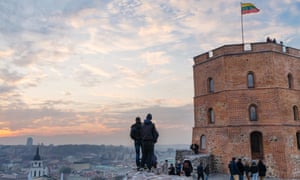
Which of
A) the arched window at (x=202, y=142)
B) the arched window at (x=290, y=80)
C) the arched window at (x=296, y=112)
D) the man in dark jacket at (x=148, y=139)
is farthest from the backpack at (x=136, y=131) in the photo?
the arched window at (x=290, y=80)

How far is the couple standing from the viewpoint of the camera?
915 cm

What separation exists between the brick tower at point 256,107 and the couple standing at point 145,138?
9915 millimetres

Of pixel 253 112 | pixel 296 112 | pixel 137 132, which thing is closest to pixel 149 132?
pixel 137 132

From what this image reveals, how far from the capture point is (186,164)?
1200cm

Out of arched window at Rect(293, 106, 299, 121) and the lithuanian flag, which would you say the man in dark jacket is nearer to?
the lithuanian flag

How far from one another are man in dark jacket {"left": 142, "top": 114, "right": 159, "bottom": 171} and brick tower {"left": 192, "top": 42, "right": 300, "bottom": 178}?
32.5ft

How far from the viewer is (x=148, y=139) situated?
9.12 meters

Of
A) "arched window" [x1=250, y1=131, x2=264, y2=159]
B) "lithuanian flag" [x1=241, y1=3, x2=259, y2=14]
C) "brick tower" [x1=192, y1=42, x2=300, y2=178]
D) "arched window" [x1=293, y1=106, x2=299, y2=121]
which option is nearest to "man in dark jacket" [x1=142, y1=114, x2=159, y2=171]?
"brick tower" [x1=192, y1=42, x2=300, y2=178]

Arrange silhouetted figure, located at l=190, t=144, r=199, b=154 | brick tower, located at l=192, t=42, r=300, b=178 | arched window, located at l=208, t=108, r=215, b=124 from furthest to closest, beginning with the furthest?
silhouetted figure, located at l=190, t=144, r=199, b=154 → arched window, located at l=208, t=108, r=215, b=124 → brick tower, located at l=192, t=42, r=300, b=178

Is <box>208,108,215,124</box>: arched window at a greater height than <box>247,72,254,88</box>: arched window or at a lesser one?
lesser

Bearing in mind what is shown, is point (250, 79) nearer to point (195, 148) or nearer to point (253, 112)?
point (253, 112)

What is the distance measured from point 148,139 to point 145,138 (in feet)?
0.37

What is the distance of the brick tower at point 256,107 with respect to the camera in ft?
55.8

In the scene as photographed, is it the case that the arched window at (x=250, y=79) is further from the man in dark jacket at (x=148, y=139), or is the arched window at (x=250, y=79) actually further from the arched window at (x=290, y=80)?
the man in dark jacket at (x=148, y=139)
